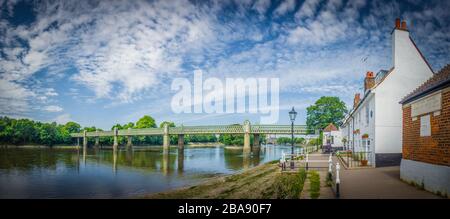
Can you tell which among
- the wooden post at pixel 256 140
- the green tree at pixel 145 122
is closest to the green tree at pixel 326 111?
the wooden post at pixel 256 140

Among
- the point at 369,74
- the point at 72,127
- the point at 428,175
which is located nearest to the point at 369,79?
the point at 369,74

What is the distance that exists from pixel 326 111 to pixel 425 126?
2069 inches

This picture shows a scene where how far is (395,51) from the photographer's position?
19.6 m

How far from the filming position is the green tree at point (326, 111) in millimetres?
61094

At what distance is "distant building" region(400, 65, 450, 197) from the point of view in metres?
9.66

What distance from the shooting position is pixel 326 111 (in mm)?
62094

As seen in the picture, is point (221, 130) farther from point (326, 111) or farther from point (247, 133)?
point (326, 111)

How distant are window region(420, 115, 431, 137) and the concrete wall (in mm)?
1166

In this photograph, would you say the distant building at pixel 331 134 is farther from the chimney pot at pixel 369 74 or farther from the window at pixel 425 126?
the window at pixel 425 126

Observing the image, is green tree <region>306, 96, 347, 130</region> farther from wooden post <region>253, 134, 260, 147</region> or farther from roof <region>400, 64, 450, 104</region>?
roof <region>400, 64, 450, 104</region>
